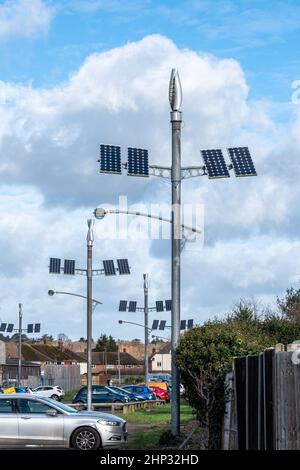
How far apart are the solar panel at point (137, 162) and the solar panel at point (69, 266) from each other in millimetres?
17325

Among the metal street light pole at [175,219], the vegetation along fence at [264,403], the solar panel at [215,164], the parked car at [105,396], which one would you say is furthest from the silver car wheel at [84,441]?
the parked car at [105,396]

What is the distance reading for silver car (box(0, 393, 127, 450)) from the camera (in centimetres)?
2155

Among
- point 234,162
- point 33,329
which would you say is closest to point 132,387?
point 33,329

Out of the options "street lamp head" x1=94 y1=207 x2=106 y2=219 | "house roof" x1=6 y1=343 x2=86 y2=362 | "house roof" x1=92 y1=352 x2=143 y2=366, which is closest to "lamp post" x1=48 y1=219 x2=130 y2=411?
"street lamp head" x1=94 y1=207 x2=106 y2=219

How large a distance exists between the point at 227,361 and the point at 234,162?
246 inches

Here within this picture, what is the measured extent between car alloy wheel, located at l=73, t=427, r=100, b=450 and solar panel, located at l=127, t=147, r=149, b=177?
6.58 m

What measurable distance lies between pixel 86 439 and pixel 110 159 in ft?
25.0

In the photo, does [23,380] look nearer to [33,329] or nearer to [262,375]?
[33,329]

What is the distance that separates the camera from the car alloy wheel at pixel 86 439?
21.5 m

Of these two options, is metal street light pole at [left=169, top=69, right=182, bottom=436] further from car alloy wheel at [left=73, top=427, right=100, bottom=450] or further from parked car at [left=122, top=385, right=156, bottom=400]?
parked car at [left=122, top=385, right=156, bottom=400]

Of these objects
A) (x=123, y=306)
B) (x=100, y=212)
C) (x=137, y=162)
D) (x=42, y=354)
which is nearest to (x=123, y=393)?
(x=123, y=306)

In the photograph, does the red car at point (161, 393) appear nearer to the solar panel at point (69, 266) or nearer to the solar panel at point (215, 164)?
the solar panel at point (69, 266)

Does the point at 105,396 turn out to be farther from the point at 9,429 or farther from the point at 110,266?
the point at 9,429

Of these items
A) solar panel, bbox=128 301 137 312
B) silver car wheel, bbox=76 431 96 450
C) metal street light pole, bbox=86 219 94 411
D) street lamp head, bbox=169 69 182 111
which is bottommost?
silver car wheel, bbox=76 431 96 450
